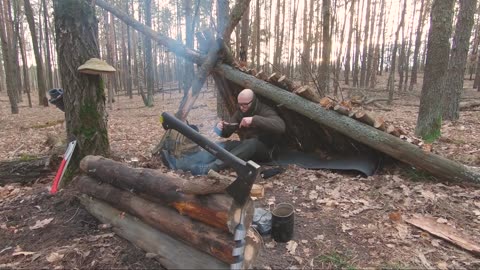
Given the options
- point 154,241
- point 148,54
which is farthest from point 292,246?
point 148,54

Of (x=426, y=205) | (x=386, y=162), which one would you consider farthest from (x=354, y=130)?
(x=426, y=205)

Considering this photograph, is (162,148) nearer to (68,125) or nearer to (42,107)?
(68,125)

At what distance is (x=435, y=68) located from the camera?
6.06 metres

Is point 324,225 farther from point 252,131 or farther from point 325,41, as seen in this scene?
point 325,41

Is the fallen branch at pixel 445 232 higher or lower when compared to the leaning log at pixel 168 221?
lower

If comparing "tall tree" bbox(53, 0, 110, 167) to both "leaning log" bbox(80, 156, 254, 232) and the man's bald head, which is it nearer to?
"leaning log" bbox(80, 156, 254, 232)

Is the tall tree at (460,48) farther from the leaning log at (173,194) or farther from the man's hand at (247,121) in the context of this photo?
the leaning log at (173,194)

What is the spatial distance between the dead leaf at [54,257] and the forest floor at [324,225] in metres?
0.01

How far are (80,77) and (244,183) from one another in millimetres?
3026

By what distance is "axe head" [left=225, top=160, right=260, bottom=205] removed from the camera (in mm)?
2271

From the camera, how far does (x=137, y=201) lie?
3059 mm

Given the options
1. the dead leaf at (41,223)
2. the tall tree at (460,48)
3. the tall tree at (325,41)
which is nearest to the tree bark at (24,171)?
the dead leaf at (41,223)

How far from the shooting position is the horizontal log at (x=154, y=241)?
2.47 meters

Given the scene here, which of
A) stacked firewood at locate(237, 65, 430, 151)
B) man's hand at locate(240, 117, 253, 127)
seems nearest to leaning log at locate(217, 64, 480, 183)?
stacked firewood at locate(237, 65, 430, 151)
